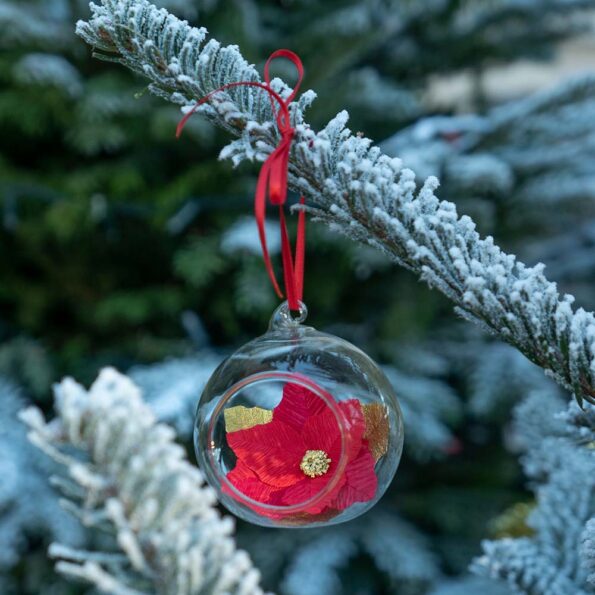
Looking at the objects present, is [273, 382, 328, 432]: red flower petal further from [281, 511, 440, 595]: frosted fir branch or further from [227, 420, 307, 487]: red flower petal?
[281, 511, 440, 595]: frosted fir branch

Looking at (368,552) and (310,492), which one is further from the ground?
(368,552)

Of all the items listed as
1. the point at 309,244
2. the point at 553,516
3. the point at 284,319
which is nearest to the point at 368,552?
the point at 309,244

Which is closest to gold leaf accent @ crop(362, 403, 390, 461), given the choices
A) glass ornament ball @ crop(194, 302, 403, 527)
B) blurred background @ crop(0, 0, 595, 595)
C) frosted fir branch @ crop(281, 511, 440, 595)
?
glass ornament ball @ crop(194, 302, 403, 527)

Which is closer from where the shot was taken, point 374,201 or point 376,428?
point 374,201

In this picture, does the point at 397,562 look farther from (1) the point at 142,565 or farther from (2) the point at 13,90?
(2) the point at 13,90

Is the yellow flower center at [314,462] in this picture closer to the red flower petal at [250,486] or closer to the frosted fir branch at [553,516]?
the red flower petal at [250,486]

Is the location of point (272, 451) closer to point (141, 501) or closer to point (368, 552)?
point (141, 501)
